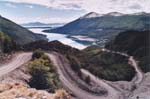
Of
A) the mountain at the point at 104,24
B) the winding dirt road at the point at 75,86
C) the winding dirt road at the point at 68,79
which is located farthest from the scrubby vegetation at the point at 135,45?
the winding dirt road at the point at 75,86

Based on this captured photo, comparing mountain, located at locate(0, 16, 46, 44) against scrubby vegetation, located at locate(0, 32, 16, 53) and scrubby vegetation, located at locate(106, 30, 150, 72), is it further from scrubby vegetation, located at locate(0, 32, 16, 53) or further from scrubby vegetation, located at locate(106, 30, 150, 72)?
scrubby vegetation, located at locate(106, 30, 150, 72)

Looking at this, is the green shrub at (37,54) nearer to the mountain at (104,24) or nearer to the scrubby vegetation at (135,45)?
Result: the mountain at (104,24)

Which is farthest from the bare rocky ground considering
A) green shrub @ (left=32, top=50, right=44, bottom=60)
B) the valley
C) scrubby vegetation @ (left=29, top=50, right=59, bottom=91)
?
green shrub @ (left=32, top=50, right=44, bottom=60)

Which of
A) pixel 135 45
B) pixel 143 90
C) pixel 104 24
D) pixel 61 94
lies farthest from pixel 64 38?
pixel 143 90

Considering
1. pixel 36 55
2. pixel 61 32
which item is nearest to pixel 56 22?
pixel 61 32

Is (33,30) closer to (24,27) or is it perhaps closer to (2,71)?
(24,27)

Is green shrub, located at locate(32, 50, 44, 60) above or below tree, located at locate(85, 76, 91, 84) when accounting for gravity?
above

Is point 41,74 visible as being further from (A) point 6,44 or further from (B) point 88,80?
(B) point 88,80
